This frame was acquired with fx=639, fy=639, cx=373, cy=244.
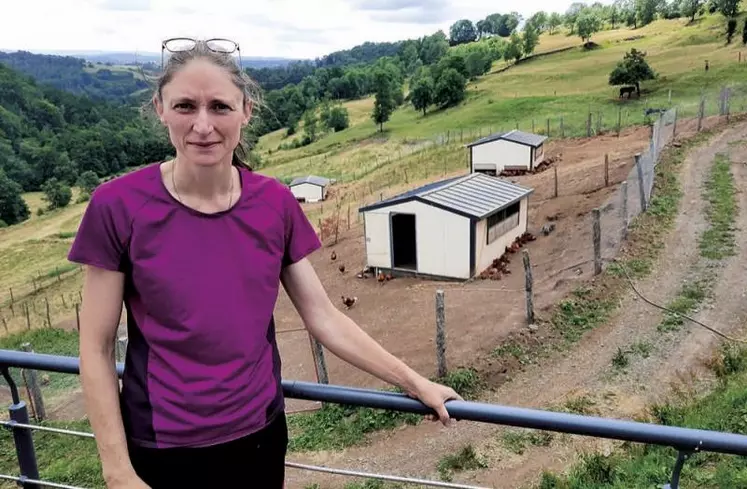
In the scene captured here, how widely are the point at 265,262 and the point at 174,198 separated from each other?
308mm

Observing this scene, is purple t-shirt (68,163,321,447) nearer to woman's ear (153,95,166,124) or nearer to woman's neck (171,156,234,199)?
woman's neck (171,156,234,199)

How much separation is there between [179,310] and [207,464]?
1.40ft

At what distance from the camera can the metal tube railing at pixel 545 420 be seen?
5.37 feet

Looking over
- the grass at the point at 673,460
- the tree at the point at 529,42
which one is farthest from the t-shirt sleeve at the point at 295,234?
the tree at the point at 529,42

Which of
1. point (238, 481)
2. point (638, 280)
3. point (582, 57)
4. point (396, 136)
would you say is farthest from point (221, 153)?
point (582, 57)

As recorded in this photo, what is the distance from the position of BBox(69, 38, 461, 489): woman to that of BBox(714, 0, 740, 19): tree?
64346 mm

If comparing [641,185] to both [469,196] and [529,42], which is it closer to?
[469,196]

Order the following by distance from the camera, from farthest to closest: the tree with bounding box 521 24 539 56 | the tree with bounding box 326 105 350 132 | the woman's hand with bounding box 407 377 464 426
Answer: the tree with bounding box 326 105 350 132 < the tree with bounding box 521 24 539 56 < the woman's hand with bounding box 407 377 464 426

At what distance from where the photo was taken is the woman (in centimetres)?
168

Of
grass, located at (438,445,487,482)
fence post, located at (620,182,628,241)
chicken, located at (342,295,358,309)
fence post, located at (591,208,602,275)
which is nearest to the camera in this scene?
grass, located at (438,445,487,482)

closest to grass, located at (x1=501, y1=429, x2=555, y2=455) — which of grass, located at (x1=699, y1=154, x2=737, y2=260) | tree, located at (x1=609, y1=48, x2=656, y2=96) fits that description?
grass, located at (x1=699, y1=154, x2=737, y2=260)

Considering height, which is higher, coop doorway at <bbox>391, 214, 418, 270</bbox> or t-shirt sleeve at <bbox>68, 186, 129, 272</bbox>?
t-shirt sleeve at <bbox>68, 186, 129, 272</bbox>

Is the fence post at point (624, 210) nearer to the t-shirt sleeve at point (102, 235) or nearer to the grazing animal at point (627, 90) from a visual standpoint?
the t-shirt sleeve at point (102, 235)

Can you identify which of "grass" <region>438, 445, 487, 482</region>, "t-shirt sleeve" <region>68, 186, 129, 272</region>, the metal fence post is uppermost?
"t-shirt sleeve" <region>68, 186, 129, 272</region>
